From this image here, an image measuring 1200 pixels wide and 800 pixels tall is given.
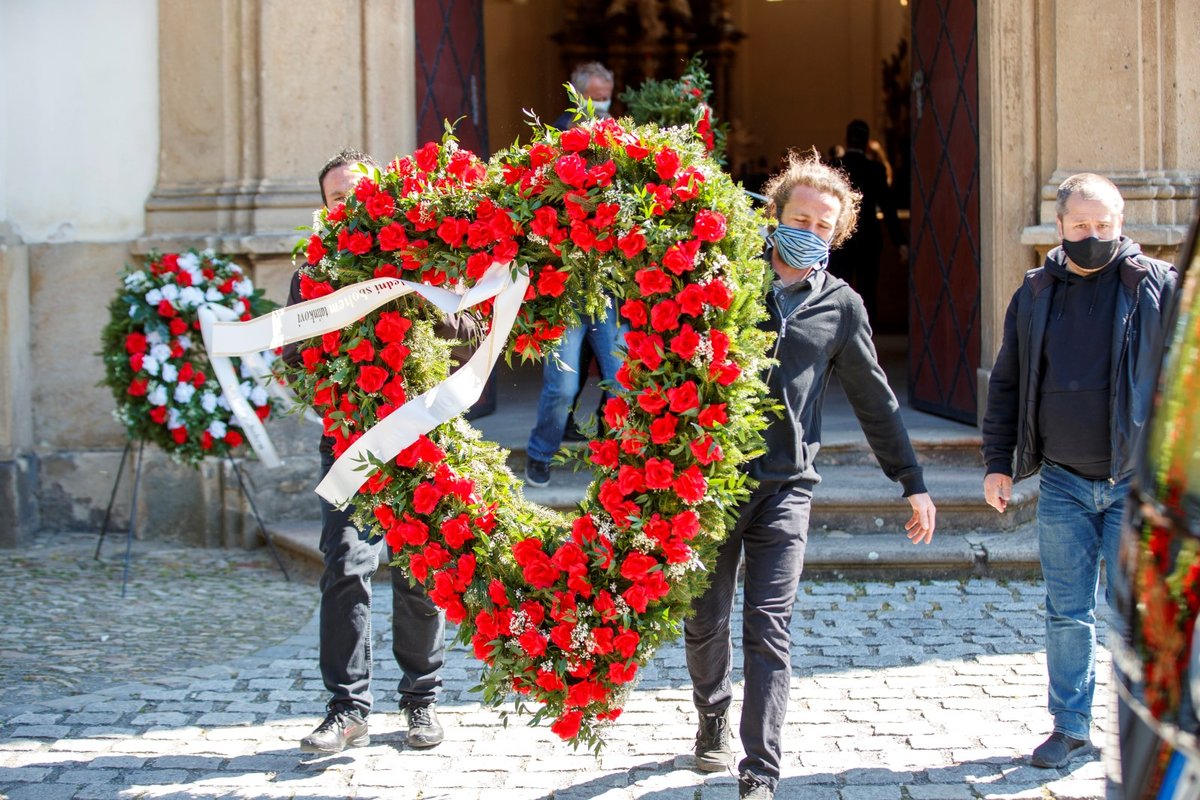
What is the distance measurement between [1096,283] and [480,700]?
256 centimetres

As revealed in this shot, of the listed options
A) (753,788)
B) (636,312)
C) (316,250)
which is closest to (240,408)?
(316,250)

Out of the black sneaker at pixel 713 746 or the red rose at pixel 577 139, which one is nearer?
the red rose at pixel 577 139

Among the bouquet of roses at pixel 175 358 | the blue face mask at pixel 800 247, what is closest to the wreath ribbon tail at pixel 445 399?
the blue face mask at pixel 800 247

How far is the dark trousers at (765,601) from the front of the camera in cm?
414

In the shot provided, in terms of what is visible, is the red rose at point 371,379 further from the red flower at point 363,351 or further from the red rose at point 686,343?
the red rose at point 686,343

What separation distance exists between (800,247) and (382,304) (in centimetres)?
126

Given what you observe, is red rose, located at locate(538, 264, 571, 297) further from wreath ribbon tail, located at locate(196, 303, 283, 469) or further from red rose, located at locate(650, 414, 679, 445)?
wreath ribbon tail, located at locate(196, 303, 283, 469)

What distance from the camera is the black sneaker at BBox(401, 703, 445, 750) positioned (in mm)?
4801

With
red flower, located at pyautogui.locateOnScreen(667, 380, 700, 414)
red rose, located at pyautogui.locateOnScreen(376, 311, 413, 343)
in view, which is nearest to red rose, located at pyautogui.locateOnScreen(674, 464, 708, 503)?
red flower, located at pyautogui.locateOnScreen(667, 380, 700, 414)

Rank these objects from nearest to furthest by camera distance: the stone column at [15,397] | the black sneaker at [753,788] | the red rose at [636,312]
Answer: the red rose at [636,312] < the black sneaker at [753,788] < the stone column at [15,397]

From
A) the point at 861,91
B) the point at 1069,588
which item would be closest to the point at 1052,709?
the point at 1069,588

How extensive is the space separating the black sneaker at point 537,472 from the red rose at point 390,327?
9.61ft

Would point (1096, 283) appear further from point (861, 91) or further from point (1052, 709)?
point (861, 91)

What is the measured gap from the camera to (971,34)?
8.13m
